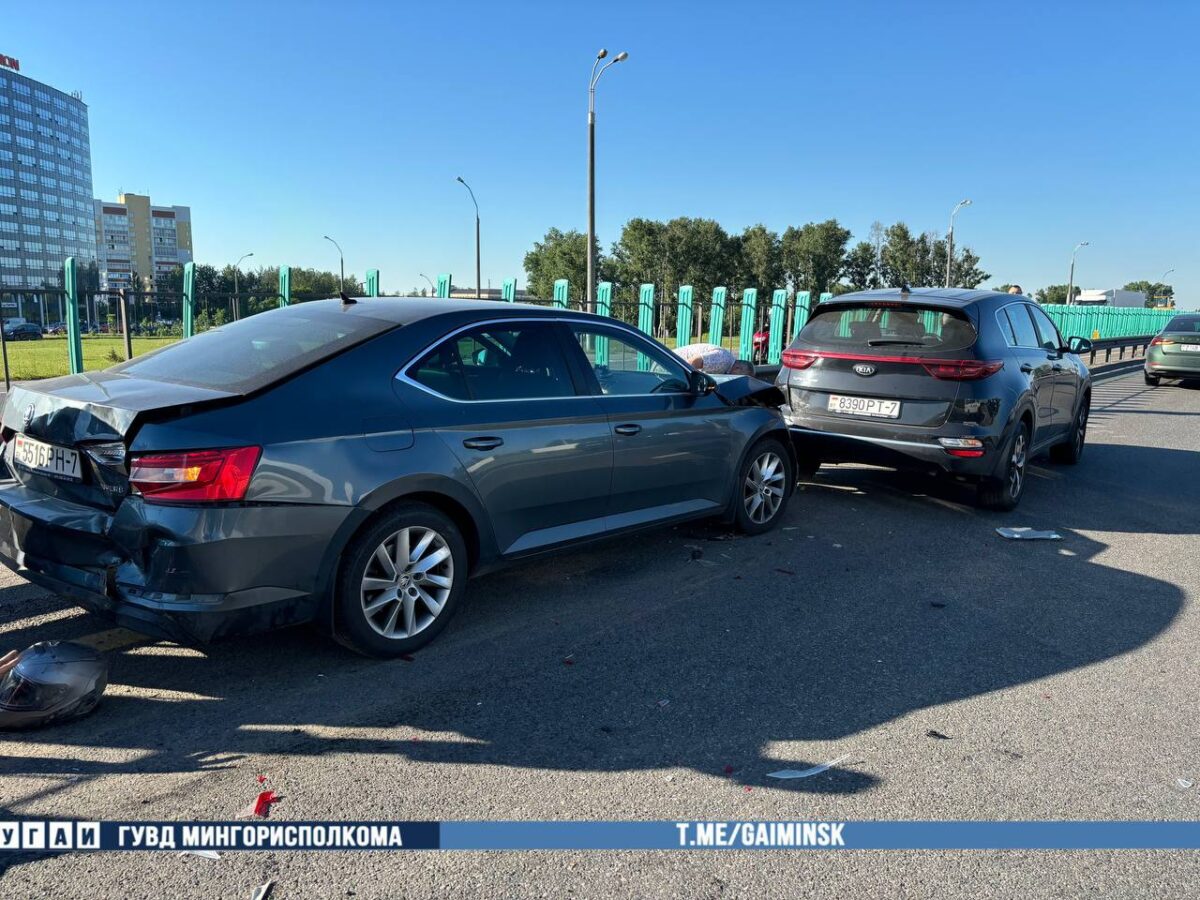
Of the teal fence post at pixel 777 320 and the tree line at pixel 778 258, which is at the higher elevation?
the tree line at pixel 778 258

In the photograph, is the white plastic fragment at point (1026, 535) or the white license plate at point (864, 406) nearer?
the white plastic fragment at point (1026, 535)

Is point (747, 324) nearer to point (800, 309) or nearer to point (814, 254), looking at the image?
point (800, 309)

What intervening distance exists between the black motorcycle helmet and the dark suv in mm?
5576

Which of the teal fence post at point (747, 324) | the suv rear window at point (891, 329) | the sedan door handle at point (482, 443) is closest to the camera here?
the sedan door handle at point (482, 443)

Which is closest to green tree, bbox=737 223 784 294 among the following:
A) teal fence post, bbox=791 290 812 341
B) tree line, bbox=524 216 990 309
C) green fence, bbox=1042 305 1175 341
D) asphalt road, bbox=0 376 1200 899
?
tree line, bbox=524 216 990 309

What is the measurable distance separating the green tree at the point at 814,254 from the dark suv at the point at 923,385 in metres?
67.6

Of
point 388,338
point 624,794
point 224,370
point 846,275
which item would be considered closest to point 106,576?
point 224,370

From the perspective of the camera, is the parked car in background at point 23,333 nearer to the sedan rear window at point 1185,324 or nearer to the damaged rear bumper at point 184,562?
the damaged rear bumper at point 184,562

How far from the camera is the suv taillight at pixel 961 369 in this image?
6.75m

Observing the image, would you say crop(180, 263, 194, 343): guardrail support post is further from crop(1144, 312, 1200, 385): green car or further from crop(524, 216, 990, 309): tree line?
crop(524, 216, 990, 309): tree line

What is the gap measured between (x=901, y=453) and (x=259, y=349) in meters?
4.89

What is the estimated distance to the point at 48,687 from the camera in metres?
3.29

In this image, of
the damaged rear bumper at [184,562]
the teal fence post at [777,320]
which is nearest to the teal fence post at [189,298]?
the damaged rear bumper at [184,562]

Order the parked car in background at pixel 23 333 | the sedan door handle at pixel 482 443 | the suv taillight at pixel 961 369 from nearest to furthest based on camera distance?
the sedan door handle at pixel 482 443
the suv taillight at pixel 961 369
the parked car in background at pixel 23 333
